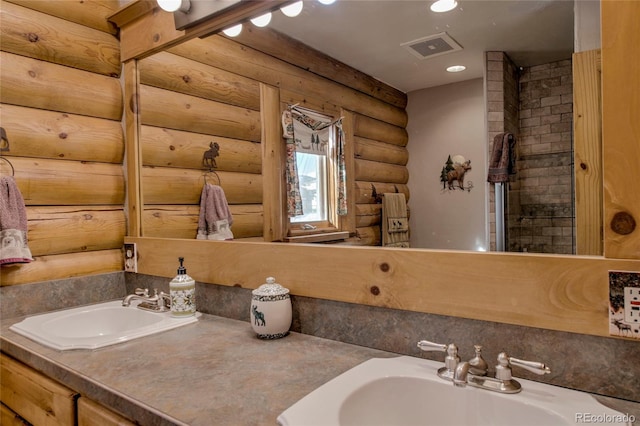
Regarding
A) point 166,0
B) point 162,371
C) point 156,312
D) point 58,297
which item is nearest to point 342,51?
point 166,0

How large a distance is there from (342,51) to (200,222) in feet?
2.97

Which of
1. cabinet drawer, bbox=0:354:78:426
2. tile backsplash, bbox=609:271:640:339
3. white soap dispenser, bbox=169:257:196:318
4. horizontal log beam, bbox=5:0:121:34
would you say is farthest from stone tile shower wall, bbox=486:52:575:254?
horizontal log beam, bbox=5:0:121:34

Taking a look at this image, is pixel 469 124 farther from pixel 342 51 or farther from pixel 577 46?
pixel 342 51

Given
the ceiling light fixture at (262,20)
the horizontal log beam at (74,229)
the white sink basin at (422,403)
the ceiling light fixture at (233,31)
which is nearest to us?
the white sink basin at (422,403)

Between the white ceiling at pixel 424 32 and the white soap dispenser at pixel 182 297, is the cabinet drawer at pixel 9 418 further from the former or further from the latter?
the white ceiling at pixel 424 32

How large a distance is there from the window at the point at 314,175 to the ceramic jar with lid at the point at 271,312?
0.72 feet

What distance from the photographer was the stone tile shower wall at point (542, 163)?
35.5 inches

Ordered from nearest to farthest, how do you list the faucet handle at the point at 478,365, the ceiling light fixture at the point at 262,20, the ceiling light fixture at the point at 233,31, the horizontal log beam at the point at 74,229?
1. the faucet handle at the point at 478,365
2. the ceiling light fixture at the point at 262,20
3. the ceiling light fixture at the point at 233,31
4. the horizontal log beam at the point at 74,229

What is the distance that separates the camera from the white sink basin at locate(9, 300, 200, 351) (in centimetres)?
128

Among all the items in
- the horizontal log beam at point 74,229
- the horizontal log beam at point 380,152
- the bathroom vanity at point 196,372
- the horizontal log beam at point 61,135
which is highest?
the horizontal log beam at point 61,135

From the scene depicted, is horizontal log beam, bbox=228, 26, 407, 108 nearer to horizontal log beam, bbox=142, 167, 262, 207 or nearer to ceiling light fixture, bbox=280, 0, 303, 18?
ceiling light fixture, bbox=280, 0, 303, 18

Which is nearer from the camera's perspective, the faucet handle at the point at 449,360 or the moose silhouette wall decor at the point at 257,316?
the faucet handle at the point at 449,360

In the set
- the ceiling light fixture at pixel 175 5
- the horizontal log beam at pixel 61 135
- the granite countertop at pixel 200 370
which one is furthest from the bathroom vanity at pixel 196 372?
the ceiling light fixture at pixel 175 5

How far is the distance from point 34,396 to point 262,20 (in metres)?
1.42
